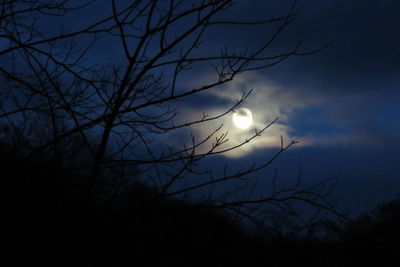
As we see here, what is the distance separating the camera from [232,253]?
330cm

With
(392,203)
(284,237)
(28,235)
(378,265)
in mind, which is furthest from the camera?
(392,203)

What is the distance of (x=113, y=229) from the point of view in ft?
9.01

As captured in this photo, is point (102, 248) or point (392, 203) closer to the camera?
point (102, 248)

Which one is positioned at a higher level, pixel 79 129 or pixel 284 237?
pixel 79 129

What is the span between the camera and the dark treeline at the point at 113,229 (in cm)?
248

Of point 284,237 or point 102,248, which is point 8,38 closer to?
point 102,248

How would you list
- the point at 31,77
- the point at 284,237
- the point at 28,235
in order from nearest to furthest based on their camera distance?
1. the point at 28,235
2. the point at 284,237
3. the point at 31,77

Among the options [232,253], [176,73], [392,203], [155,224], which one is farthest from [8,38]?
[392,203]

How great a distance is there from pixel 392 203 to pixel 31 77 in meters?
25.7

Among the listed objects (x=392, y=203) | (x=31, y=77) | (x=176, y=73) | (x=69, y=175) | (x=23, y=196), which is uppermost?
(x=392, y=203)

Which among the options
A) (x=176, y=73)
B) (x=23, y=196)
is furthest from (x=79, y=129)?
(x=176, y=73)

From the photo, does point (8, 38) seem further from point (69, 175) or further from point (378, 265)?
point (378, 265)

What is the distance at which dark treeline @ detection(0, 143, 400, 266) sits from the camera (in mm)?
2482

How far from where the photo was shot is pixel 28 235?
2.47 meters
